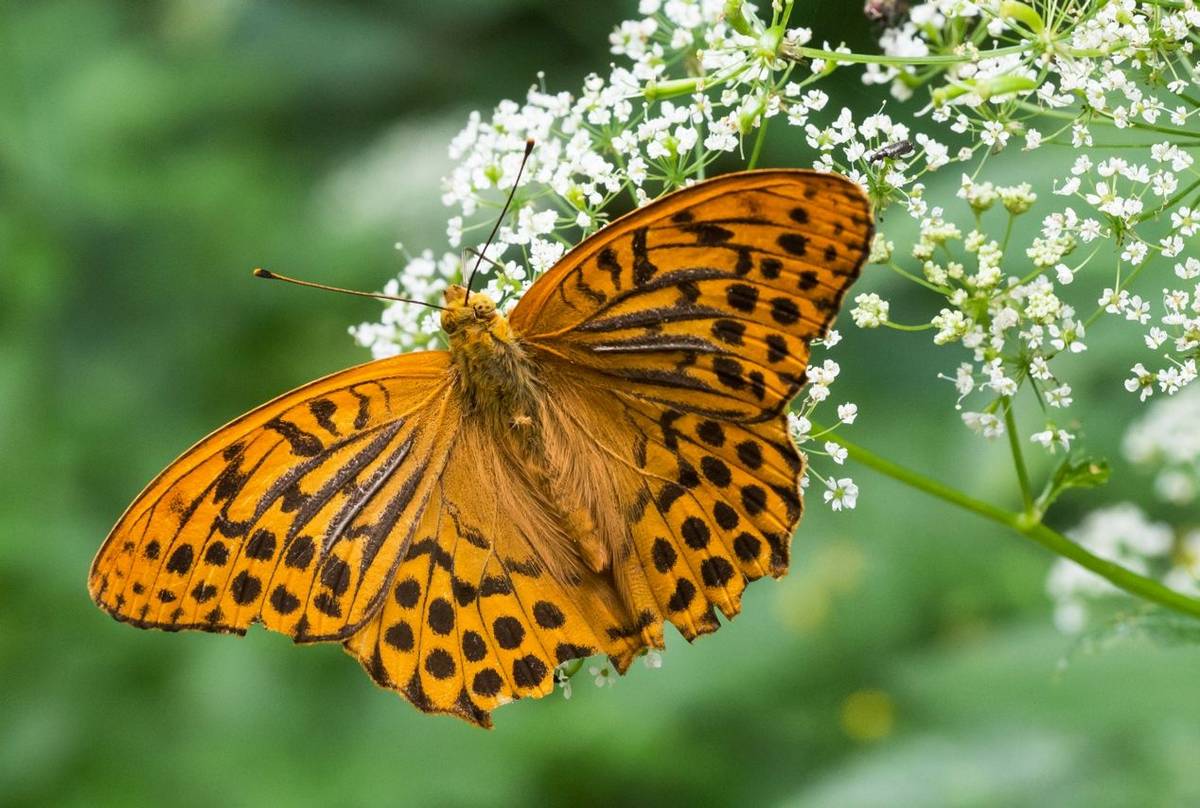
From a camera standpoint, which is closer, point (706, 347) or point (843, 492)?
point (706, 347)

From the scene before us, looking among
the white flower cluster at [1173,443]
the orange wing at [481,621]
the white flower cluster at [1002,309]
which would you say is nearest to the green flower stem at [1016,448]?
the white flower cluster at [1002,309]

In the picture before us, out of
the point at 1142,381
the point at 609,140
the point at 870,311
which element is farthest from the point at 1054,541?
the point at 609,140

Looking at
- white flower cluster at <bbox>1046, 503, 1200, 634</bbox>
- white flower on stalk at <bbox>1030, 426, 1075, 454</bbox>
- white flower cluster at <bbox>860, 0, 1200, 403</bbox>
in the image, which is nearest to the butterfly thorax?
white flower cluster at <bbox>860, 0, 1200, 403</bbox>

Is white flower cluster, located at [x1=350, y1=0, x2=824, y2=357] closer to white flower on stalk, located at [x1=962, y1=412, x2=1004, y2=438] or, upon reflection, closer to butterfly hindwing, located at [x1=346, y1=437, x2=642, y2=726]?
butterfly hindwing, located at [x1=346, y1=437, x2=642, y2=726]

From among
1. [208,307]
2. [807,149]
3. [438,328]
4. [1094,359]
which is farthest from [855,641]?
[208,307]

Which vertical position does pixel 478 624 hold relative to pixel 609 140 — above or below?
below

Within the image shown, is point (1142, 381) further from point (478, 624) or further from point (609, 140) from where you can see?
point (478, 624)
